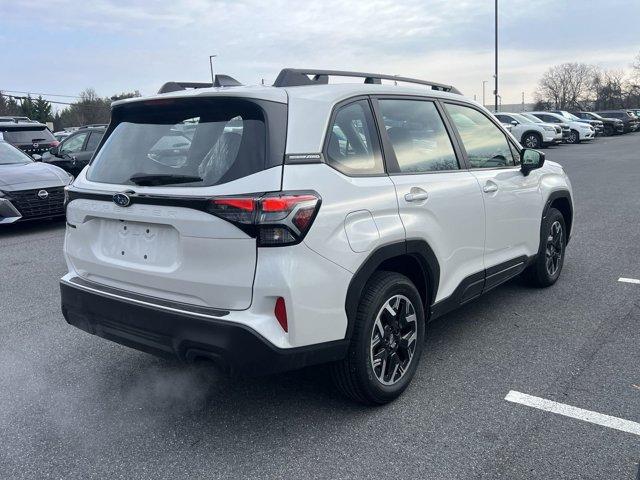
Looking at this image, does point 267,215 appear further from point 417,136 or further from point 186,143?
point 417,136

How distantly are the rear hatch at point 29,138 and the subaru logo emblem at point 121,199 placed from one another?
473 inches

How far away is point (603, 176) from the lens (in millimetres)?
14641

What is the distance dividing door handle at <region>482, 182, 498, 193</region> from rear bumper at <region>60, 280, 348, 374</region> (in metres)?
1.78

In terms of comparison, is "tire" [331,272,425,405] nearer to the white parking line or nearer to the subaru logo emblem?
the white parking line

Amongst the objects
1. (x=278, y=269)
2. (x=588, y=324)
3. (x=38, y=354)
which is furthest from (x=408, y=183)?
(x=38, y=354)

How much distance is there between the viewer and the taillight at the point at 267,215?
264 centimetres

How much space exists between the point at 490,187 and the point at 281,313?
2140mm

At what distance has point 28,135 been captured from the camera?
13.9 metres

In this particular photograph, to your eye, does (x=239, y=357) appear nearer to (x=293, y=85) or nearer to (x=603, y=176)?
(x=293, y=85)

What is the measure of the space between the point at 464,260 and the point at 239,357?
1.85 m

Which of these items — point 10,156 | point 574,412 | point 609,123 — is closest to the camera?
point 574,412

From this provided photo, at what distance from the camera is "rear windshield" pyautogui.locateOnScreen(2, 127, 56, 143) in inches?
532

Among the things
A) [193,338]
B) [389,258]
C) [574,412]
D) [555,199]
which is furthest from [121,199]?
[555,199]

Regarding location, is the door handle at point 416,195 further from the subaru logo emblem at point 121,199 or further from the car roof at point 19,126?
the car roof at point 19,126
